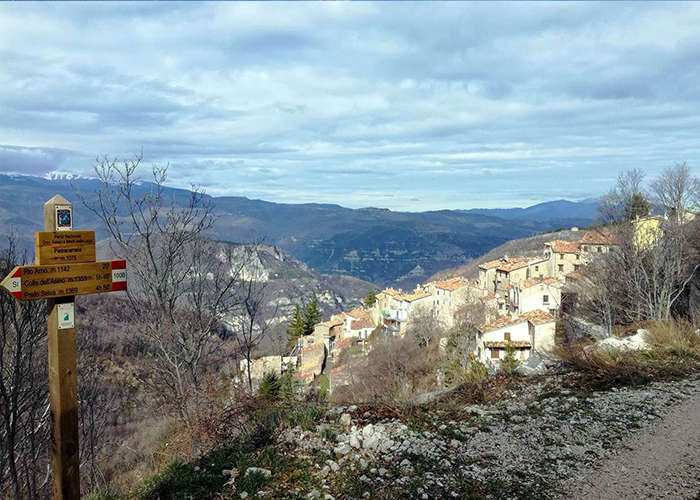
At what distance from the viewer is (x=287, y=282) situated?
424 feet

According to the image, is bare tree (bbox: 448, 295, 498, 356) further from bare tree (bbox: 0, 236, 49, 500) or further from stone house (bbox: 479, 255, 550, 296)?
bare tree (bbox: 0, 236, 49, 500)

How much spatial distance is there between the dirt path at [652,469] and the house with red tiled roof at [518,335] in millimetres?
21918

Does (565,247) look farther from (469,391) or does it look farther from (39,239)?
(39,239)

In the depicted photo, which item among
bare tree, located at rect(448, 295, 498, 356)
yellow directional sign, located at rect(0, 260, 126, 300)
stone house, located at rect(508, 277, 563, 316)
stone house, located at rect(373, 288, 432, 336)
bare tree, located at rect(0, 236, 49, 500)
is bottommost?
stone house, located at rect(373, 288, 432, 336)

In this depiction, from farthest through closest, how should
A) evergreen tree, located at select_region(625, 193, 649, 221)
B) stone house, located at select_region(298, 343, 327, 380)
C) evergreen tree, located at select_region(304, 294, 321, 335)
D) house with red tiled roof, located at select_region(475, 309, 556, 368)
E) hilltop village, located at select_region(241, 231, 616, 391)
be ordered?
evergreen tree, located at select_region(304, 294, 321, 335), stone house, located at select_region(298, 343, 327, 380), hilltop village, located at select_region(241, 231, 616, 391), house with red tiled roof, located at select_region(475, 309, 556, 368), evergreen tree, located at select_region(625, 193, 649, 221)

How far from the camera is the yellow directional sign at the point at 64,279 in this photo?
3546 millimetres

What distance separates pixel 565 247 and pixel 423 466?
4563cm

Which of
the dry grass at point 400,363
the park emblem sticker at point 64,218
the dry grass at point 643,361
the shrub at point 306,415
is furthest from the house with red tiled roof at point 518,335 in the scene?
the park emblem sticker at point 64,218

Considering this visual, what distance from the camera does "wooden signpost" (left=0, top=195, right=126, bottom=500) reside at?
3729 millimetres

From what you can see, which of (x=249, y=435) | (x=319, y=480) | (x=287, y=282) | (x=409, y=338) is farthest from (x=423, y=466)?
(x=287, y=282)

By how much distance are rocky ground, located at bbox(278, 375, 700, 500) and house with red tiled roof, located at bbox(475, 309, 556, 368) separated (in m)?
20.9

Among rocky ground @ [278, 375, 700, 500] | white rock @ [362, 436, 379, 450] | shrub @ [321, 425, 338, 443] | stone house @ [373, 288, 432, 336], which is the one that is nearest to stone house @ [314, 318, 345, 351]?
stone house @ [373, 288, 432, 336]

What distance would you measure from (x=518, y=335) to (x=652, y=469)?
80.8 ft

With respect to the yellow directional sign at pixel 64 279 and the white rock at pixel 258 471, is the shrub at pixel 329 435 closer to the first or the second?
the white rock at pixel 258 471
